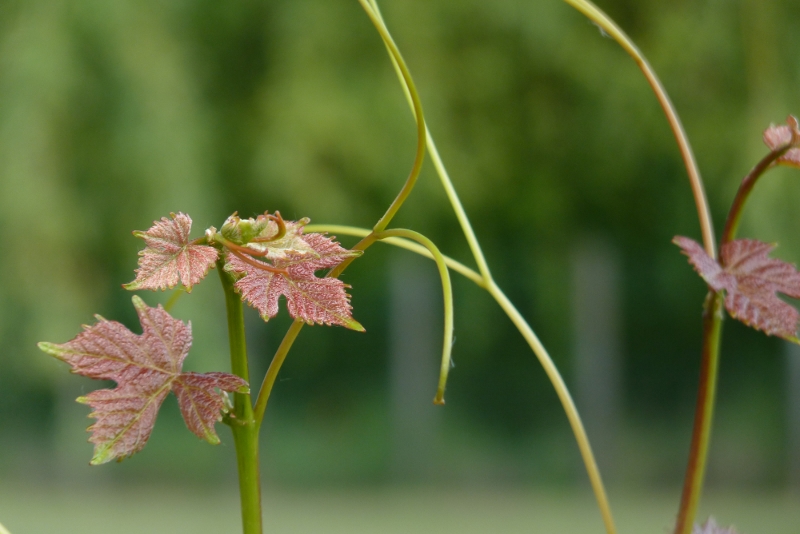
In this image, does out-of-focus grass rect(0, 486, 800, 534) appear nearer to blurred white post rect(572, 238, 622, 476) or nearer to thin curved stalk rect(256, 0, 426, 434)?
blurred white post rect(572, 238, 622, 476)

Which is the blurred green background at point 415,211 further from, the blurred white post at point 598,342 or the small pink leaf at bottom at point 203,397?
the small pink leaf at bottom at point 203,397

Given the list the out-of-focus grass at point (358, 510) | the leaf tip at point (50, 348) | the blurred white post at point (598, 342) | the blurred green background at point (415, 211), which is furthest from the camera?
the blurred white post at point (598, 342)

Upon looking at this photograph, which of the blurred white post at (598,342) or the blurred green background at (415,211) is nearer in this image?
the blurred green background at (415,211)

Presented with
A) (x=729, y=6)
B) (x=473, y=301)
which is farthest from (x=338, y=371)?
(x=729, y=6)

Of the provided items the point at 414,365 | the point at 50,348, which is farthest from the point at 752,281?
the point at 414,365

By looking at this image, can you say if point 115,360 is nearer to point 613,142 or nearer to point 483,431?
point 613,142

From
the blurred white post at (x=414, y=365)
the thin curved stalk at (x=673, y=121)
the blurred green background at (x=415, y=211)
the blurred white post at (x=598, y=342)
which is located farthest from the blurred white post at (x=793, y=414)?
the thin curved stalk at (x=673, y=121)
